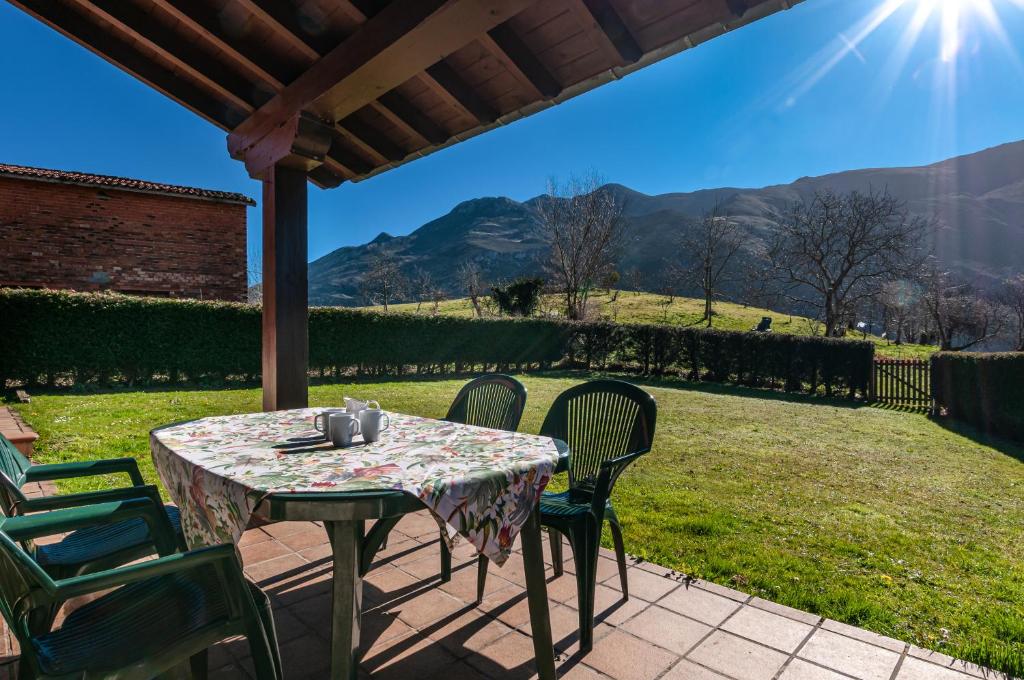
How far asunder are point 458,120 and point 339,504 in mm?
2577

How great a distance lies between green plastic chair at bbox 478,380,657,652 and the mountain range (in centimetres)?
4728

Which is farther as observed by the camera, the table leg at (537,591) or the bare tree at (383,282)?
the bare tree at (383,282)

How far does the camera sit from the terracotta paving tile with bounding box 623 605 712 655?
191 centimetres

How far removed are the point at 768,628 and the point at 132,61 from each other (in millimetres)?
4194

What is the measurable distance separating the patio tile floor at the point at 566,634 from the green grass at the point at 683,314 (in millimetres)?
19825

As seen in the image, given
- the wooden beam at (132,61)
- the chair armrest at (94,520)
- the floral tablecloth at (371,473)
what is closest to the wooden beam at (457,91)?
the wooden beam at (132,61)

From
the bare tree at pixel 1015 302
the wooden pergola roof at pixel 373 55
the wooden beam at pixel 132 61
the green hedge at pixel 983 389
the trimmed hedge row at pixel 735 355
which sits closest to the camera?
the wooden pergola roof at pixel 373 55

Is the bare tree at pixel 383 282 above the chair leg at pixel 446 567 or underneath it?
above

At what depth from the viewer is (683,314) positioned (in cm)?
2577

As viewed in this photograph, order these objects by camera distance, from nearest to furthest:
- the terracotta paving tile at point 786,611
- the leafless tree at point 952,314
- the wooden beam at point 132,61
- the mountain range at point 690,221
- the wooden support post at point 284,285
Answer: the terracotta paving tile at point 786,611 → the wooden beam at point 132,61 → the wooden support post at point 284,285 → the leafless tree at point 952,314 → the mountain range at point 690,221

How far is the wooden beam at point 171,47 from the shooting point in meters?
2.78

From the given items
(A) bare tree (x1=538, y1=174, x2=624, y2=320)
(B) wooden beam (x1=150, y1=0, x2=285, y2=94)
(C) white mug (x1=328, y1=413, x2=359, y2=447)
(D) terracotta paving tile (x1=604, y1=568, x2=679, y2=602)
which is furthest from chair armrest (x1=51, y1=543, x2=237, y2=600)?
(A) bare tree (x1=538, y1=174, x2=624, y2=320)

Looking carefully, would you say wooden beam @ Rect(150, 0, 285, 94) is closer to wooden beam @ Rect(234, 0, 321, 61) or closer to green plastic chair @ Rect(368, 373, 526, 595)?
wooden beam @ Rect(234, 0, 321, 61)

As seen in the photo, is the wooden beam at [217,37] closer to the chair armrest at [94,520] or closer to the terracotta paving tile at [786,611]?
the chair armrest at [94,520]
